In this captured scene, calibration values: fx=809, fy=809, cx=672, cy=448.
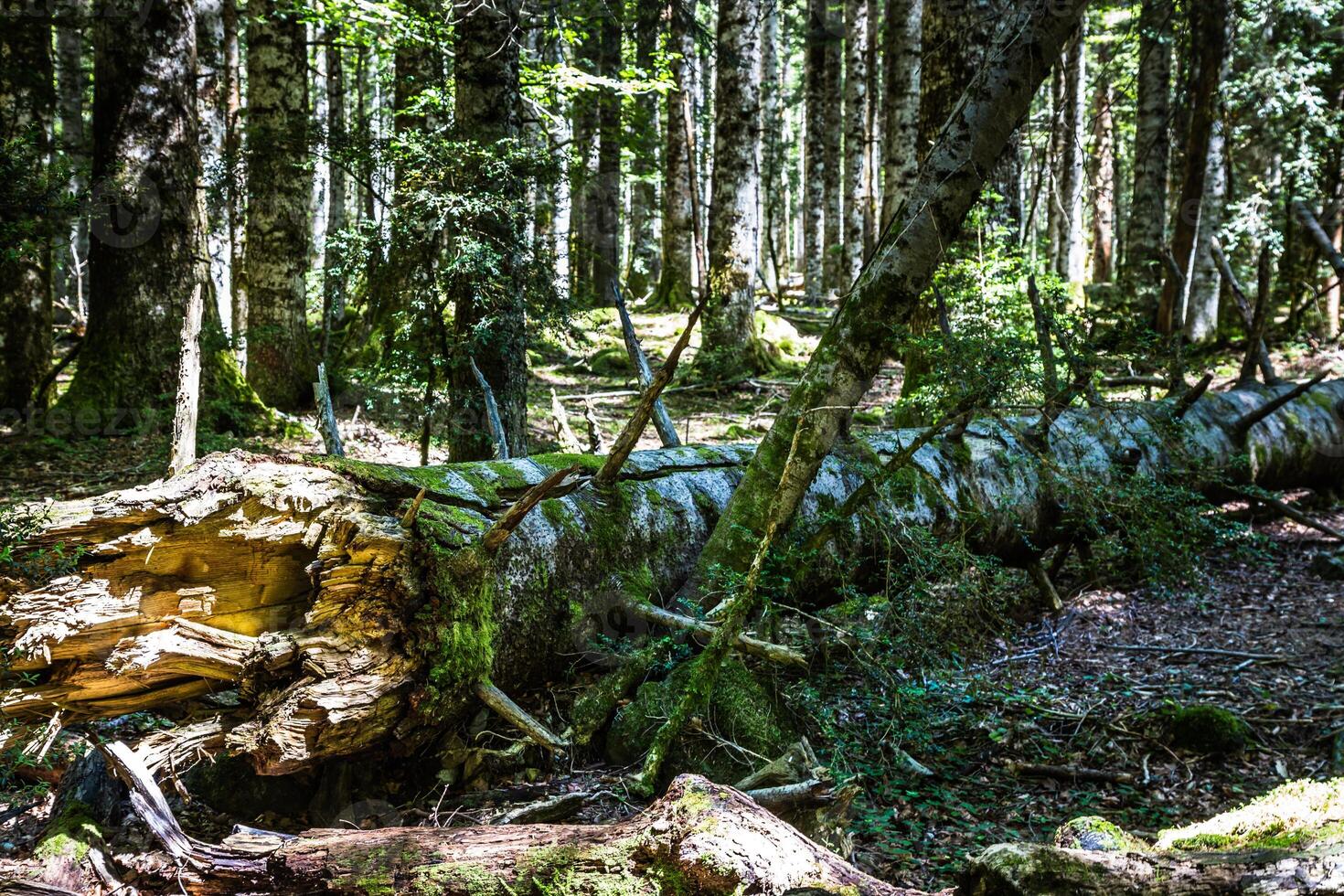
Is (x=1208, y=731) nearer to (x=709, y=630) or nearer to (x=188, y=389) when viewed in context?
(x=709, y=630)

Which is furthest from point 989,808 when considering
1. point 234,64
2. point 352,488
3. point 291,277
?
point 234,64

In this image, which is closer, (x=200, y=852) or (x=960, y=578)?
(x=200, y=852)

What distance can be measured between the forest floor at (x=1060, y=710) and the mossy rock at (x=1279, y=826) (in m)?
0.91

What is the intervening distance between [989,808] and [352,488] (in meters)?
3.06

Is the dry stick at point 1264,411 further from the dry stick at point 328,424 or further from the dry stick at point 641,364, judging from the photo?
the dry stick at point 328,424

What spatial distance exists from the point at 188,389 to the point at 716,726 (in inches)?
122

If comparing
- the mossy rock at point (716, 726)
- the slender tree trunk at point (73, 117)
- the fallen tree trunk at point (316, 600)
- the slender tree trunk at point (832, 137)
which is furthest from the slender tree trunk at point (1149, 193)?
the slender tree trunk at point (73, 117)

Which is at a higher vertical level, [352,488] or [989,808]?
[352,488]

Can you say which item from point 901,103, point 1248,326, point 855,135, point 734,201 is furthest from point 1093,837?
point 855,135

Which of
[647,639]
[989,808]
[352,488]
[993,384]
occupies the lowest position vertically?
[989,808]

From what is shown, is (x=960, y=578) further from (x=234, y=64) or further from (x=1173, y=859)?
(x=234, y=64)

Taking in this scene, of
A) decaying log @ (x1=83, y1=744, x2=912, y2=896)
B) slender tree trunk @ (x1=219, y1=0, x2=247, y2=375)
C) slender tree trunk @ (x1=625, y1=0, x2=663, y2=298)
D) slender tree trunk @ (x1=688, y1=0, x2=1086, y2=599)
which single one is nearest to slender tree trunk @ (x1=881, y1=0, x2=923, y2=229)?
slender tree trunk @ (x1=625, y1=0, x2=663, y2=298)

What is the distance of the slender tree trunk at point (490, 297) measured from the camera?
5.68 meters

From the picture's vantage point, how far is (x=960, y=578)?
13.2ft
